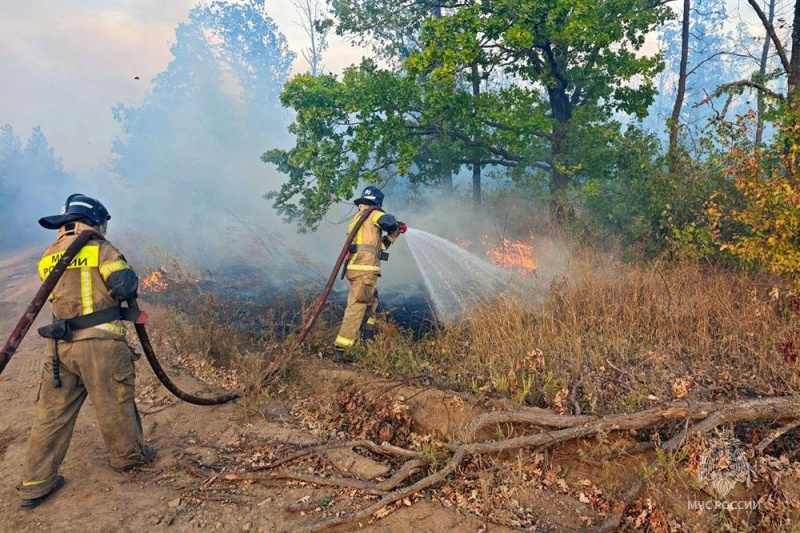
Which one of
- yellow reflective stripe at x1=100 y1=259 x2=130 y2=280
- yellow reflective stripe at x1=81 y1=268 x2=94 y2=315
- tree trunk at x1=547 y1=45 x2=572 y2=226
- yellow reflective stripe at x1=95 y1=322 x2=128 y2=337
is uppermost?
tree trunk at x1=547 y1=45 x2=572 y2=226

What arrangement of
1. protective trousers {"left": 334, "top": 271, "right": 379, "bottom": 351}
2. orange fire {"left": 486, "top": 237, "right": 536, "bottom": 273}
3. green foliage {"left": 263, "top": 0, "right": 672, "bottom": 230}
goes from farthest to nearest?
1. orange fire {"left": 486, "top": 237, "right": 536, "bottom": 273}
2. green foliage {"left": 263, "top": 0, "right": 672, "bottom": 230}
3. protective trousers {"left": 334, "top": 271, "right": 379, "bottom": 351}

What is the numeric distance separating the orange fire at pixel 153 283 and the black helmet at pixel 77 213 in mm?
5369

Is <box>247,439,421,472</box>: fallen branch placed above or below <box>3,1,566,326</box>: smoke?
below

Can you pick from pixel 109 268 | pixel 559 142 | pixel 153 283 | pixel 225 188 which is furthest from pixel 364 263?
pixel 225 188

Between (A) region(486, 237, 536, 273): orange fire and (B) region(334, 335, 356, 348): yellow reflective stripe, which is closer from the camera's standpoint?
(B) region(334, 335, 356, 348): yellow reflective stripe

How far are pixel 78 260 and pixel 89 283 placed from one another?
0.61ft

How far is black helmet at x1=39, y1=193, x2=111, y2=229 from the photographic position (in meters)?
3.54

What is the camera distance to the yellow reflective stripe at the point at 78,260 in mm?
3441

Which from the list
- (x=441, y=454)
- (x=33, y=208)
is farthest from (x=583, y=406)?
(x=33, y=208)

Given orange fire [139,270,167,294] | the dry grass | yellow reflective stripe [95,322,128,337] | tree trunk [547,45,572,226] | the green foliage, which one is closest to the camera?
yellow reflective stripe [95,322,128,337]

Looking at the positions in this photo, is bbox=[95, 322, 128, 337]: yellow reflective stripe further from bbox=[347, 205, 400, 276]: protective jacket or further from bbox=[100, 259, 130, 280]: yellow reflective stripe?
bbox=[347, 205, 400, 276]: protective jacket

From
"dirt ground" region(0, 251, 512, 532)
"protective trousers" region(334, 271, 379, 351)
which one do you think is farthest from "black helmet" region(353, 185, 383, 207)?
"dirt ground" region(0, 251, 512, 532)

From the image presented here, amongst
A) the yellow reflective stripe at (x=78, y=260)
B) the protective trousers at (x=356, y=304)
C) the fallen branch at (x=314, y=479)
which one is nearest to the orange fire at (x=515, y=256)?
the protective trousers at (x=356, y=304)

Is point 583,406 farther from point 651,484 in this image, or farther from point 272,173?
point 272,173
